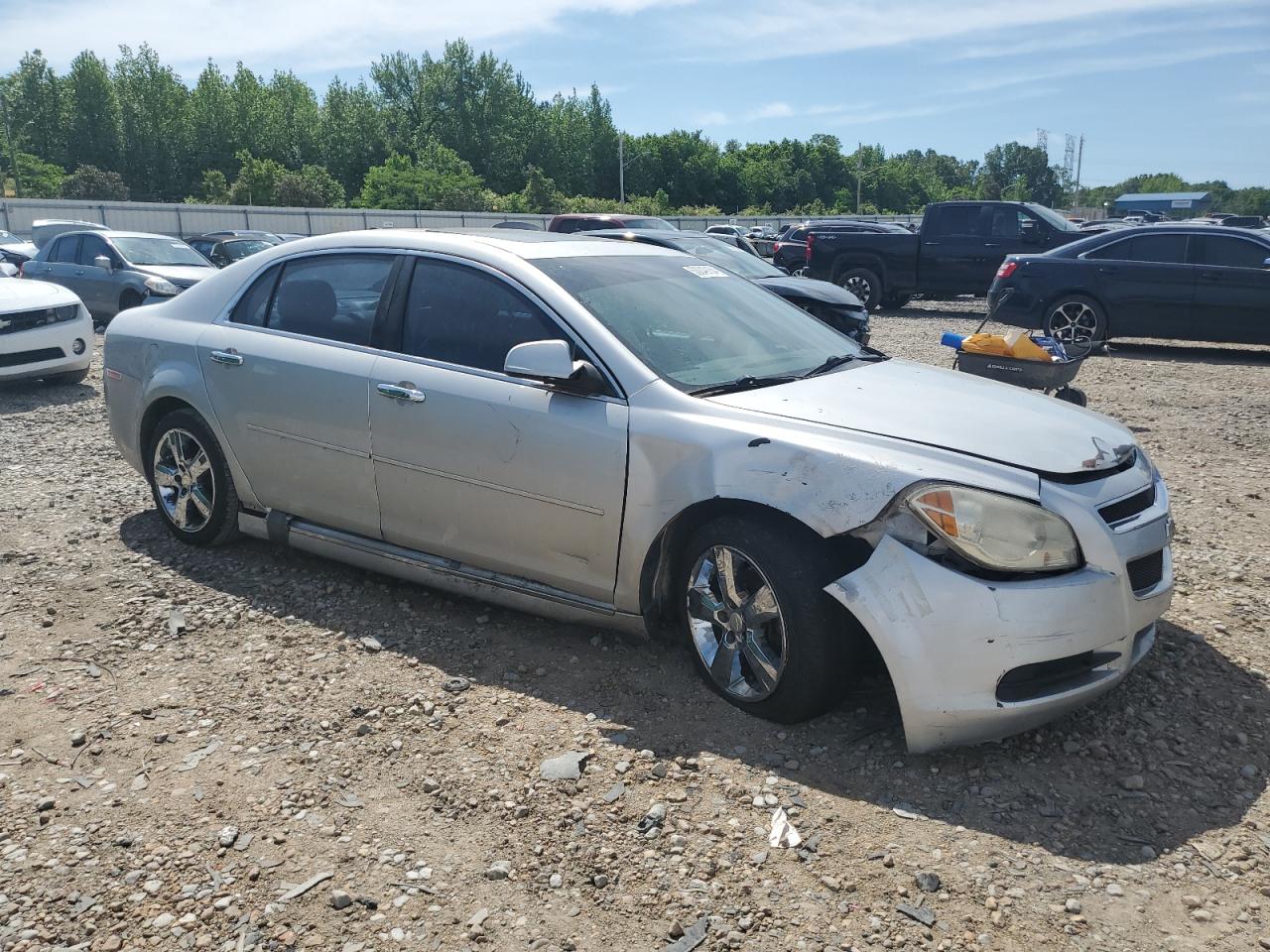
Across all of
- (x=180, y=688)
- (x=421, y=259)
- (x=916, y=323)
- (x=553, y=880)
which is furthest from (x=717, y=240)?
(x=553, y=880)

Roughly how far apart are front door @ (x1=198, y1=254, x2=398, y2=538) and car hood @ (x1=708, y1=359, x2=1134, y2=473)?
1.69 meters

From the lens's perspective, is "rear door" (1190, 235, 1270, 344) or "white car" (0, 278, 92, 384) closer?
"white car" (0, 278, 92, 384)

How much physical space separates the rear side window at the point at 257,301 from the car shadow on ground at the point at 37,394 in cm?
550

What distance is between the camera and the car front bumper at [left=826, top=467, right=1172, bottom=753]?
305 cm

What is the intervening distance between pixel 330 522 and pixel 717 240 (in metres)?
10.9

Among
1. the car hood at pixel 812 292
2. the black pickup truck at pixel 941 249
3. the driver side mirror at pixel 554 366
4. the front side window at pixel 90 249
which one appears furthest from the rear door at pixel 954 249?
the driver side mirror at pixel 554 366

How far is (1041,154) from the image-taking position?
178m

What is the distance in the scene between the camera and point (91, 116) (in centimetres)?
8206

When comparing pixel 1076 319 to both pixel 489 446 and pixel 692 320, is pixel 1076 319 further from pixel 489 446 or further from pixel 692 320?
pixel 489 446

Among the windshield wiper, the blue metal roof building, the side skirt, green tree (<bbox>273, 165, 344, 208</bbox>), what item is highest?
the blue metal roof building

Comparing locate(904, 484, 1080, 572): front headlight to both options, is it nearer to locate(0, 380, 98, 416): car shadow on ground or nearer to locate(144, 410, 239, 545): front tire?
locate(144, 410, 239, 545): front tire

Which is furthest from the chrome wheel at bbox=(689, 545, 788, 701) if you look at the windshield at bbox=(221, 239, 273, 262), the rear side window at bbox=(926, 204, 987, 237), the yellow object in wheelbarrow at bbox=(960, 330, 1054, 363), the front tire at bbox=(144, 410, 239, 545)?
the windshield at bbox=(221, 239, 273, 262)

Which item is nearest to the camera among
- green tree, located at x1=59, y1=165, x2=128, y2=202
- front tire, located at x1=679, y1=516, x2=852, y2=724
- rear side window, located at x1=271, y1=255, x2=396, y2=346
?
front tire, located at x1=679, y1=516, x2=852, y2=724

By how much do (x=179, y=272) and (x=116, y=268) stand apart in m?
0.92
